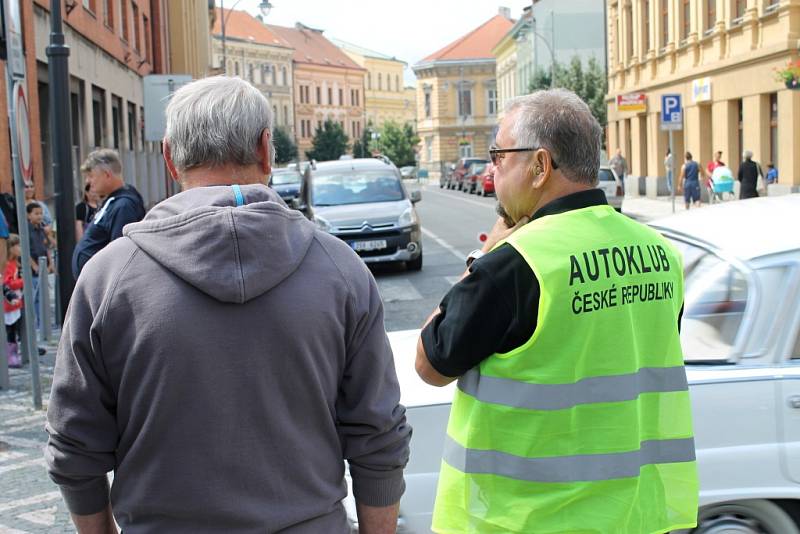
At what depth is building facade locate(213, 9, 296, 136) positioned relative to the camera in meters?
112

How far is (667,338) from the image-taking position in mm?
2795

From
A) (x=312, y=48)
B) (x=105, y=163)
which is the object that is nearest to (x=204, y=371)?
(x=105, y=163)

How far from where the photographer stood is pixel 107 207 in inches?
305

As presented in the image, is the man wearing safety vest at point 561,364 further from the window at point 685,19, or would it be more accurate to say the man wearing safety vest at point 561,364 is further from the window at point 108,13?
the window at point 685,19

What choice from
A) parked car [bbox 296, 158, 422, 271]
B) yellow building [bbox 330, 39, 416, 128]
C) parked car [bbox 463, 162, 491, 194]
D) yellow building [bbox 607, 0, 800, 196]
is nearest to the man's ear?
parked car [bbox 296, 158, 422, 271]

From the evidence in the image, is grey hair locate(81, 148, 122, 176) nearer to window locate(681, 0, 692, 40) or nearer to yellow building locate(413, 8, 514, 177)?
window locate(681, 0, 692, 40)

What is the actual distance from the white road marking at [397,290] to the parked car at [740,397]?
35.7ft

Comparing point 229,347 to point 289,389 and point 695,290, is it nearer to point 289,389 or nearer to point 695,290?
point 289,389

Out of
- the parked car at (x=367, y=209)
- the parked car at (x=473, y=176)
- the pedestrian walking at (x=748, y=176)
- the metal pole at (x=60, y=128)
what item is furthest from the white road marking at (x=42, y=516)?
the parked car at (x=473, y=176)

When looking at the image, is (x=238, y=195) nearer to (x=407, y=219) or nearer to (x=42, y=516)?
(x=42, y=516)

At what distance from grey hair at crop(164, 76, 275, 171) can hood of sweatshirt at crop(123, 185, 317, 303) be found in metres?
0.11

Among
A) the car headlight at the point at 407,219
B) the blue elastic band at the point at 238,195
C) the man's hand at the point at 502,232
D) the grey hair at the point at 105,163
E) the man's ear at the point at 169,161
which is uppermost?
the grey hair at the point at 105,163

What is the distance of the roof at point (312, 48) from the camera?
128875mm

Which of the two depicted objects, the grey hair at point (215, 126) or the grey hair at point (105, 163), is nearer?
the grey hair at point (215, 126)
